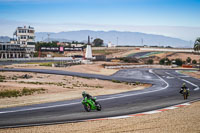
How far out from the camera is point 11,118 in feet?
55.6

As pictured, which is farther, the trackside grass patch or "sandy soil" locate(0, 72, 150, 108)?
the trackside grass patch

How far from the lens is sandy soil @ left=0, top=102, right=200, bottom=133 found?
1383cm

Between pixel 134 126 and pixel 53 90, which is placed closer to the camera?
pixel 134 126

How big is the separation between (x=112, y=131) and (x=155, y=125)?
8.49 ft

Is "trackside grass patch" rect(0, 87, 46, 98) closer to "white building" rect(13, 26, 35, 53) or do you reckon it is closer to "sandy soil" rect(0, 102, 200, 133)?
"sandy soil" rect(0, 102, 200, 133)

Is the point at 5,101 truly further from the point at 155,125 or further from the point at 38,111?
the point at 155,125

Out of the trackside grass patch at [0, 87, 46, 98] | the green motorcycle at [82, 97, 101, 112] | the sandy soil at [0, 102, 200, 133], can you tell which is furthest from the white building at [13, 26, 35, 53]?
the sandy soil at [0, 102, 200, 133]

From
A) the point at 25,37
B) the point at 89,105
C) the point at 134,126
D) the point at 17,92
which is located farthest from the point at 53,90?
the point at 25,37

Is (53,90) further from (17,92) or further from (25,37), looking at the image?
(25,37)

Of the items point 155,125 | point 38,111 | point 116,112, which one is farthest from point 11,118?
point 155,125

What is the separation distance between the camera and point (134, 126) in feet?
48.3

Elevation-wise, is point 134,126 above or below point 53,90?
above

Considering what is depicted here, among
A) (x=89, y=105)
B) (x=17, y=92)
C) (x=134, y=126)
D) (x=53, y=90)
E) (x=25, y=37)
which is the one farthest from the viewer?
(x=25, y=37)

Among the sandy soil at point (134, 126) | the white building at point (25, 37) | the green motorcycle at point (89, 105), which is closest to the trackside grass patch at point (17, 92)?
the green motorcycle at point (89, 105)
